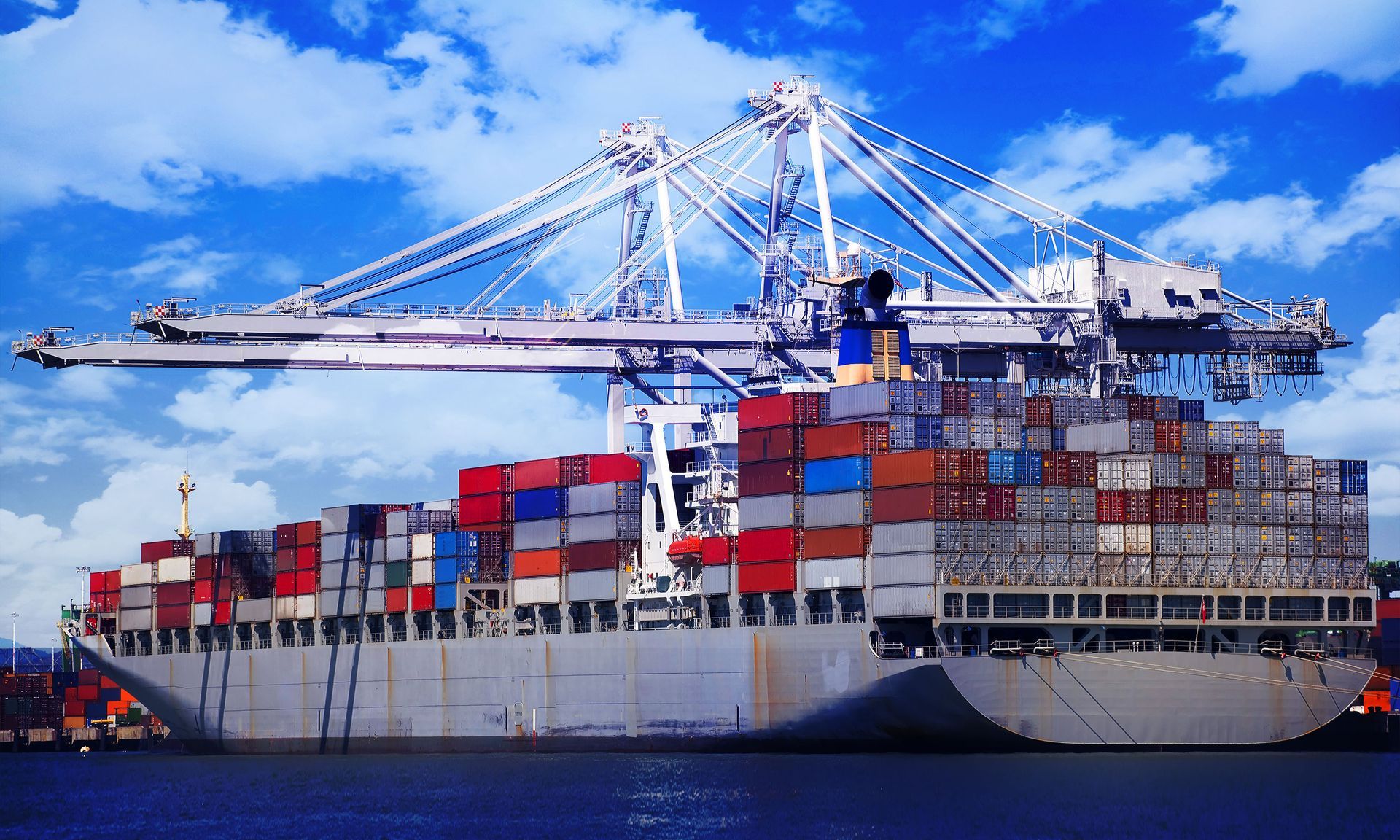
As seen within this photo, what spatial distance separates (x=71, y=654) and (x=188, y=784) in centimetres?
7710

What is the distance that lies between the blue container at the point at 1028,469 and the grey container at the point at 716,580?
35.4ft

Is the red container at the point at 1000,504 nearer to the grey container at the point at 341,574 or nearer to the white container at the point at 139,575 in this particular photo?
the grey container at the point at 341,574

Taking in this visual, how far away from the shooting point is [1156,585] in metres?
57.9

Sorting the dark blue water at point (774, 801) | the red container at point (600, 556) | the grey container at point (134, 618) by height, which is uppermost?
the red container at point (600, 556)

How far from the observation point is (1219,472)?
59375 mm

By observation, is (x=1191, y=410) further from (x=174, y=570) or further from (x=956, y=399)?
(x=174, y=570)

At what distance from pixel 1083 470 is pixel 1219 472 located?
4.72m

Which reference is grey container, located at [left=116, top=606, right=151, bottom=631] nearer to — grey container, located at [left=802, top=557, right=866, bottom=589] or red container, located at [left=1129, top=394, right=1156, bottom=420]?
grey container, located at [left=802, top=557, right=866, bottom=589]

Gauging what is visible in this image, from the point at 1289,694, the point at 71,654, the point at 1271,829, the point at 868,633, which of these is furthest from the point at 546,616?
the point at 71,654

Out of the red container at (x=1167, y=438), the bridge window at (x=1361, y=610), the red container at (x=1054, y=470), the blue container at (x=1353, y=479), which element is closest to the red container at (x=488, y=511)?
the red container at (x=1054, y=470)

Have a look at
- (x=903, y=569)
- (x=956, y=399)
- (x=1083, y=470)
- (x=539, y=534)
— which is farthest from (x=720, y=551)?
(x=1083, y=470)

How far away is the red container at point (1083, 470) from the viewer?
5812 centimetres

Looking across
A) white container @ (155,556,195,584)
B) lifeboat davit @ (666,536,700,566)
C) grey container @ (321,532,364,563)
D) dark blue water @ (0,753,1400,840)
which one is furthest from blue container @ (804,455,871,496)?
white container @ (155,556,195,584)

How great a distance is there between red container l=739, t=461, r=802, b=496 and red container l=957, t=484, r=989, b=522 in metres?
5.98
